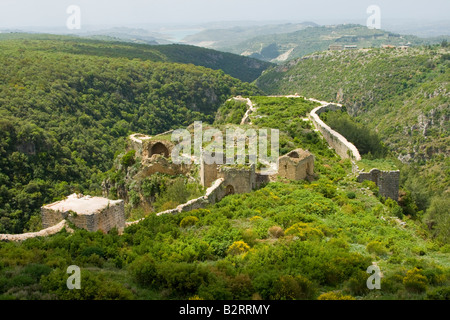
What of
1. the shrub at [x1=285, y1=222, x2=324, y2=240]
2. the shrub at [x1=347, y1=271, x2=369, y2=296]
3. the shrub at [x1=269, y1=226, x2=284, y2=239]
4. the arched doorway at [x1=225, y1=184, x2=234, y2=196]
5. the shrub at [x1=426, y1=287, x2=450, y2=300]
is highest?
the shrub at [x1=426, y1=287, x2=450, y2=300]

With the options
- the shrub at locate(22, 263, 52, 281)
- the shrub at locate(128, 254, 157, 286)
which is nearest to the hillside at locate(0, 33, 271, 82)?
the shrub at locate(22, 263, 52, 281)

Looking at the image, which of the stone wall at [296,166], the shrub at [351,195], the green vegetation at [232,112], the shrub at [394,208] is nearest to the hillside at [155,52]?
the green vegetation at [232,112]

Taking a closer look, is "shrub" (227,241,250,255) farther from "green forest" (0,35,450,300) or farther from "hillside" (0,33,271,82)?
"hillside" (0,33,271,82)

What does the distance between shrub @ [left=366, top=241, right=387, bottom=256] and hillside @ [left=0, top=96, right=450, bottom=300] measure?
0.03 m

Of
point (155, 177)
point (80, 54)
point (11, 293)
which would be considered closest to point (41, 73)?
point (80, 54)

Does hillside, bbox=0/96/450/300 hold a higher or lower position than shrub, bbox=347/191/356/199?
higher

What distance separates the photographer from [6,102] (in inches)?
2026

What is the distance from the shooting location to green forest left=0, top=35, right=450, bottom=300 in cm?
941

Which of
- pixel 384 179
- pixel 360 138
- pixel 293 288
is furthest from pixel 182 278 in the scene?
pixel 360 138

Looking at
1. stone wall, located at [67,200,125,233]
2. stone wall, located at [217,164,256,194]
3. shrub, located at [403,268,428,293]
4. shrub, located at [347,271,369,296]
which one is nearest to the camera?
shrub, located at [403,268,428,293]

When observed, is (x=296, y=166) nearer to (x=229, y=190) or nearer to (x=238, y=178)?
(x=238, y=178)

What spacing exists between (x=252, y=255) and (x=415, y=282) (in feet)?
12.3
